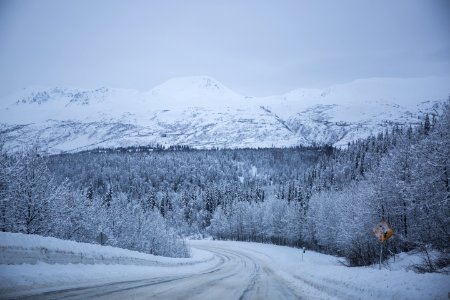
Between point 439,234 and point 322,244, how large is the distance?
5084 centimetres

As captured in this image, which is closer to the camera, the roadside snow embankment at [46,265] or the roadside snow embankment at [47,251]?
the roadside snow embankment at [46,265]

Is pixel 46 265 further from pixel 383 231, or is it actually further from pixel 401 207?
pixel 401 207

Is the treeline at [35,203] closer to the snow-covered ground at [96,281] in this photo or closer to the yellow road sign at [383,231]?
the snow-covered ground at [96,281]

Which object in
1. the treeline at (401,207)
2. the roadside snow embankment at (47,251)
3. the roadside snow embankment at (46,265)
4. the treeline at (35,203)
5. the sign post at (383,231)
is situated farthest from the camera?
the treeline at (35,203)

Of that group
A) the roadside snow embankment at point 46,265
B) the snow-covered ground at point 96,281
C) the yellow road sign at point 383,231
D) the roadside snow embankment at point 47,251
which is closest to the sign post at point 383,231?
the yellow road sign at point 383,231

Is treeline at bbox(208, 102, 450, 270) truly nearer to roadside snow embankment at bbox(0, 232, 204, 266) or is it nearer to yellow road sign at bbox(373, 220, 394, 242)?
yellow road sign at bbox(373, 220, 394, 242)

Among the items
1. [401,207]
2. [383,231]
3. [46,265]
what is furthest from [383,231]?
[46,265]

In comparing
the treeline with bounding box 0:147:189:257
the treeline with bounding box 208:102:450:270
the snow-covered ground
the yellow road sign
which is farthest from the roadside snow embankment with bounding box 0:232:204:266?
the treeline with bounding box 208:102:450:270

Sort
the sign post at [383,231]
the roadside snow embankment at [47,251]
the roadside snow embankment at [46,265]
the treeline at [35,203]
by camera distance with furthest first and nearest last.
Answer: the treeline at [35,203] < the sign post at [383,231] < the roadside snow embankment at [47,251] < the roadside snow embankment at [46,265]

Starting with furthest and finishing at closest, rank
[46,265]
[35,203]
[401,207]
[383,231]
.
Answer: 1. [401,207]
2. [35,203]
3. [383,231]
4. [46,265]

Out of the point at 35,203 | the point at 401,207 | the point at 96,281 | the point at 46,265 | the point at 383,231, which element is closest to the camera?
the point at 46,265

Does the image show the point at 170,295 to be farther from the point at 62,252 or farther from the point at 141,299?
the point at 62,252

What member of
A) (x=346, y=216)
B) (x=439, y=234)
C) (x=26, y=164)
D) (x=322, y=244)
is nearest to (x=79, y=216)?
A: (x=26, y=164)

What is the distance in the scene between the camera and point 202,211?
137 metres
